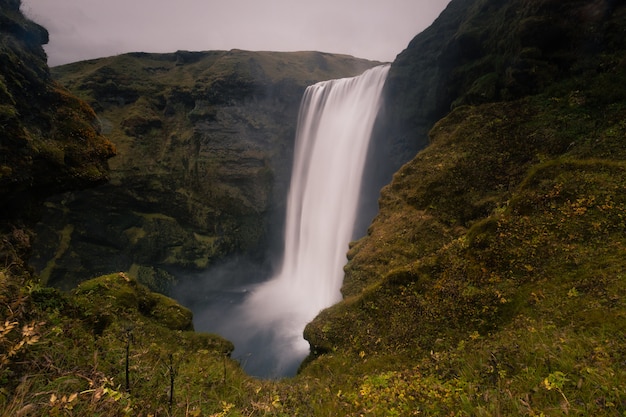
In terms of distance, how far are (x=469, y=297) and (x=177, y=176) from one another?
38.3m

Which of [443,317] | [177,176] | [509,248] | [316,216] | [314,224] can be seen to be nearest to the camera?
[443,317]

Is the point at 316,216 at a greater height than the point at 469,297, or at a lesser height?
lesser

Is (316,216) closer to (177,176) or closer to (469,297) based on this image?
(177,176)

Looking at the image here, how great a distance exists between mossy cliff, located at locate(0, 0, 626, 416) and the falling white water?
11809 mm

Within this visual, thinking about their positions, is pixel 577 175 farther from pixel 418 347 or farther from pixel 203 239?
pixel 203 239

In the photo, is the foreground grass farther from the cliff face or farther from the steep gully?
the steep gully

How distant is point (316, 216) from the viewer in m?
33.5

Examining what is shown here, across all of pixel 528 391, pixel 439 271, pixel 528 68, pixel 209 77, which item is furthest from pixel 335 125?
pixel 528 391

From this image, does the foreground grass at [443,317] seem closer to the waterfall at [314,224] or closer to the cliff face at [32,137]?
the cliff face at [32,137]

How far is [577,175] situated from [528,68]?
767 cm

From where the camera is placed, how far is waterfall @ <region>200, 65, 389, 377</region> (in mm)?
26234

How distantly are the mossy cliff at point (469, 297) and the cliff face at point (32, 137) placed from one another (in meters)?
4.35

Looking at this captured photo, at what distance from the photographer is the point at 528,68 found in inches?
536

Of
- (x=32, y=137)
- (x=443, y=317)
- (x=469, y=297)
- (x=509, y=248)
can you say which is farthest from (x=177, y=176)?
(x=509, y=248)
